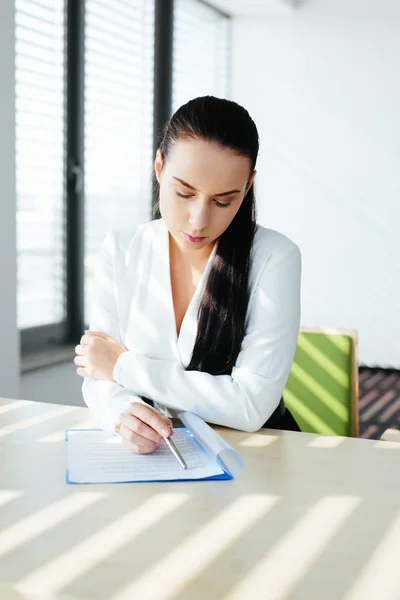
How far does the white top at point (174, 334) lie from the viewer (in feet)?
4.37

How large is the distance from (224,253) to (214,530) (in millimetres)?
744

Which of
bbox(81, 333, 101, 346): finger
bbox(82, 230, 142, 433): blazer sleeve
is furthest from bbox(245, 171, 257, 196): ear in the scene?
bbox(81, 333, 101, 346): finger

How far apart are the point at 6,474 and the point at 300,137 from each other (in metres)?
4.44

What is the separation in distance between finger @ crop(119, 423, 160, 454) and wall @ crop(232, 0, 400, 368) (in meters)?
4.12

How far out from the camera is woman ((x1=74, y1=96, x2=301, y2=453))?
1335mm

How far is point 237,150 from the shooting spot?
136cm

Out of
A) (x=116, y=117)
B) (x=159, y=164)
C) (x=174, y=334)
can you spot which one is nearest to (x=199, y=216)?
(x=159, y=164)

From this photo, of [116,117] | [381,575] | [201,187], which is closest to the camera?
[381,575]

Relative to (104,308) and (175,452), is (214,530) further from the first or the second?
(104,308)

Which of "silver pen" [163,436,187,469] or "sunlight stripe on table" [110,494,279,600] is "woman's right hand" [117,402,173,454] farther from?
"sunlight stripe on table" [110,494,279,600]

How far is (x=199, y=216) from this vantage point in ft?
4.44

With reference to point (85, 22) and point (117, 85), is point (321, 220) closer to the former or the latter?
point (117, 85)

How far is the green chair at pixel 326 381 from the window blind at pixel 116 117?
1809 mm

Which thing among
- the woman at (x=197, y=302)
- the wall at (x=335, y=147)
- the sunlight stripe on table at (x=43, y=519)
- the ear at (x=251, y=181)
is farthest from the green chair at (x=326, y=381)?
the wall at (x=335, y=147)
